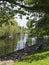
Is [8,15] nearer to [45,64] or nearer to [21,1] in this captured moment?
[21,1]

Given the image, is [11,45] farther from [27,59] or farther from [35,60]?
[35,60]

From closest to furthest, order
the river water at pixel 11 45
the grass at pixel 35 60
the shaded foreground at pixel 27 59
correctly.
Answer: the grass at pixel 35 60 → the shaded foreground at pixel 27 59 → the river water at pixel 11 45

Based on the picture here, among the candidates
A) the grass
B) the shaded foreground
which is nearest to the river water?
the shaded foreground

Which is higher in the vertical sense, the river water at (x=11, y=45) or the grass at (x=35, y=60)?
the grass at (x=35, y=60)

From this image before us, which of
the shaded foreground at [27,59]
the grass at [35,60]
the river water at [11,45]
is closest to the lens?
the grass at [35,60]

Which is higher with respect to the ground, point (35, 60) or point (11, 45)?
point (35, 60)

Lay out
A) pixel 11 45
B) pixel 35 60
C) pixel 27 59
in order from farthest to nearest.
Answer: pixel 11 45 → pixel 27 59 → pixel 35 60

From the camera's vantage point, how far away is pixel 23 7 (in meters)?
5.31

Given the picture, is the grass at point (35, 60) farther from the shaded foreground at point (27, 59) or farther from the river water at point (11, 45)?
the river water at point (11, 45)

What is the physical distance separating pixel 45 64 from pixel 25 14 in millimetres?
10438

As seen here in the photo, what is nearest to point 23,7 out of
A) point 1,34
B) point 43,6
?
point 43,6

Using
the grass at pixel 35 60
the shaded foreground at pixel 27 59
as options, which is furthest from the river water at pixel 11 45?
the grass at pixel 35 60

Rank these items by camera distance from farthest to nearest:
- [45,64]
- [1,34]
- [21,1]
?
[1,34] < [45,64] < [21,1]

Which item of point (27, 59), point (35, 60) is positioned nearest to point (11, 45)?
point (27, 59)
